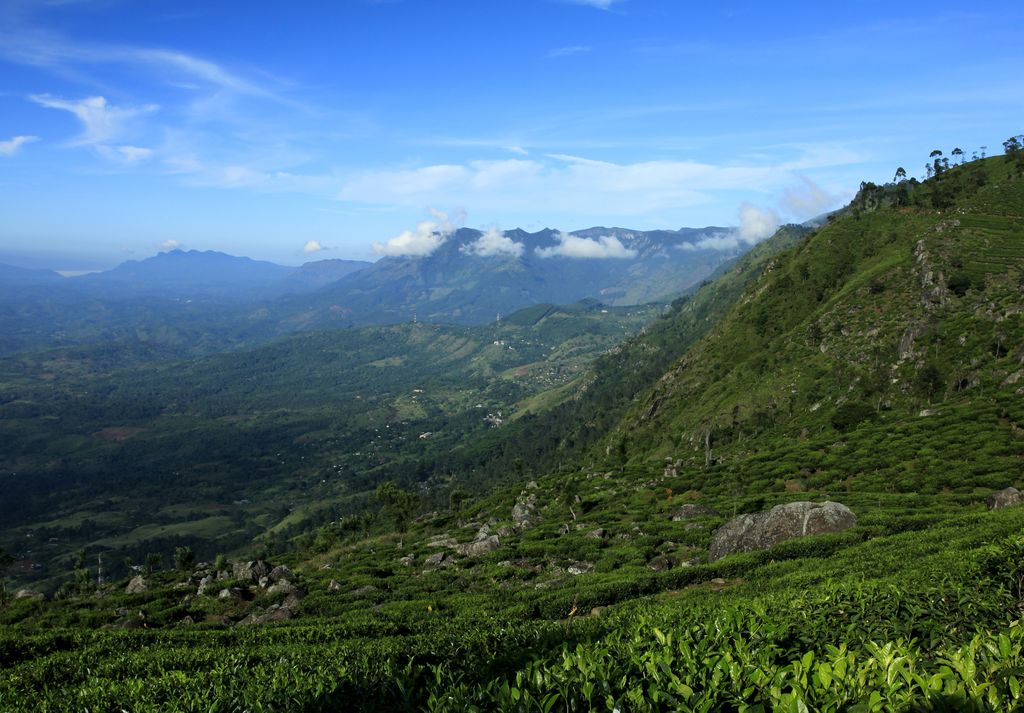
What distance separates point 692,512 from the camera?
6406 centimetres

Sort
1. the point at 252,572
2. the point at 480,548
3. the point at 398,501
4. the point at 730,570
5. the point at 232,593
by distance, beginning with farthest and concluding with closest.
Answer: the point at 398,501 → the point at 480,548 → the point at 252,572 → the point at 232,593 → the point at 730,570

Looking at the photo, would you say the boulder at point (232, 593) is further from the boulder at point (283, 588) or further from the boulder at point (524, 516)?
the boulder at point (524, 516)

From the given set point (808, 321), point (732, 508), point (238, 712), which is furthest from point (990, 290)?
point (238, 712)

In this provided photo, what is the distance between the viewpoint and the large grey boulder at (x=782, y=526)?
139ft

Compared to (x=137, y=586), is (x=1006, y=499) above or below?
above

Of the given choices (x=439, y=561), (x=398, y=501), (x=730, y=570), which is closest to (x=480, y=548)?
(x=439, y=561)

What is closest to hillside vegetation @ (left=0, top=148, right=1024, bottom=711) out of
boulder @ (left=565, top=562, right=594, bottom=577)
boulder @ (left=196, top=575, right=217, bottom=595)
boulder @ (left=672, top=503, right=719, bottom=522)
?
boulder @ (left=565, top=562, right=594, bottom=577)

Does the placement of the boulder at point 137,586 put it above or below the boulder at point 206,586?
below

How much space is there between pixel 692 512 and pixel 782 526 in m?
21.5

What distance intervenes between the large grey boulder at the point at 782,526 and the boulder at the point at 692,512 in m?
18.1

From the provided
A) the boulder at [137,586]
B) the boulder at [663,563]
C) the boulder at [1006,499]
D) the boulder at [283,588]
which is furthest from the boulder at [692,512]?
the boulder at [137,586]

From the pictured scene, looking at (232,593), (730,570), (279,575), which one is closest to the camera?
(730,570)

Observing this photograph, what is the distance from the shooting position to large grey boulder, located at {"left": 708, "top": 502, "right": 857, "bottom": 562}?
42438mm

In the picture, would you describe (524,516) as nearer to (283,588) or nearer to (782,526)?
(283,588)
